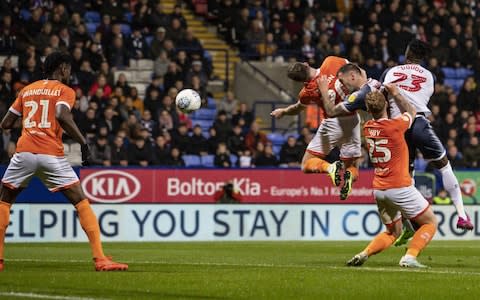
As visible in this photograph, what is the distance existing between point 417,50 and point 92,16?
49.5ft

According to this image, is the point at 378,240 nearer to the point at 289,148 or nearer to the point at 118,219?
the point at 118,219

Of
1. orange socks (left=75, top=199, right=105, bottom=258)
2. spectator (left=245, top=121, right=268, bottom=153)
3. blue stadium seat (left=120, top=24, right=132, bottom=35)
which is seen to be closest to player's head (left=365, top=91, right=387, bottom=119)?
orange socks (left=75, top=199, right=105, bottom=258)

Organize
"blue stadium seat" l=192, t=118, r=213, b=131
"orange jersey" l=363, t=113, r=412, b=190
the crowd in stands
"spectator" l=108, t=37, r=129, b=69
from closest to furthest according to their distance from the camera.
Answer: "orange jersey" l=363, t=113, r=412, b=190
the crowd in stands
"spectator" l=108, t=37, r=129, b=69
"blue stadium seat" l=192, t=118, r=213, b=131

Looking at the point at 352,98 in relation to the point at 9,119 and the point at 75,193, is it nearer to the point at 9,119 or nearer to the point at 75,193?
the point at 75,193

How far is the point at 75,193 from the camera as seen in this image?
489 inches

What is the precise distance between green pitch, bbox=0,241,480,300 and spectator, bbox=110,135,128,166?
313 inches

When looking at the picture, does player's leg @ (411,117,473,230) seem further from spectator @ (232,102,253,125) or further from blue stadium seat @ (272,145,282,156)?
blue stadium seat @ (272,145,282,156)

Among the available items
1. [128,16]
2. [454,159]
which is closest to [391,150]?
[454,159]

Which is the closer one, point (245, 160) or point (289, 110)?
point (289, 110)

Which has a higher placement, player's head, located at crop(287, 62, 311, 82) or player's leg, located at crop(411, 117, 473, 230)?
player's head, located at crop(287, 62, 311, 82)

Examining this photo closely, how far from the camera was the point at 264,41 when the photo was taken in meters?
30.7

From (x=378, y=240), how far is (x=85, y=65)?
45.6 feet

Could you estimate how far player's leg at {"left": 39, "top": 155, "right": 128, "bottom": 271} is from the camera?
40.5 ft

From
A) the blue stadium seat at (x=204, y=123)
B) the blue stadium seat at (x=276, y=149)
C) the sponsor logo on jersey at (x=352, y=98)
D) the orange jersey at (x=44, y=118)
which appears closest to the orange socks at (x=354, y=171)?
the sponsor logo on jersey at (x=352, y=98)
